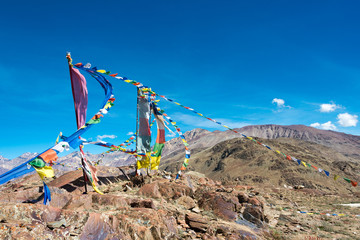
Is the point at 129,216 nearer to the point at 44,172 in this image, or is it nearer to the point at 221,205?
the point at 44,172

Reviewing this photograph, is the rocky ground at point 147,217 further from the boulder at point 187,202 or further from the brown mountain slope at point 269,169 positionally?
the brown mountain slope at point 269,169

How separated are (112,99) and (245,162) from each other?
54.6 metres

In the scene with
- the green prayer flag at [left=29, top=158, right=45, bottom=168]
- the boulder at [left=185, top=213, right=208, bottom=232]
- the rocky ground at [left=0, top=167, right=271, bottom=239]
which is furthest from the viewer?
the boulder at [left=185, top=213, right=208, bottom=232]

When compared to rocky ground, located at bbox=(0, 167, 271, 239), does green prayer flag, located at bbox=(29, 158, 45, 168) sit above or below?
above

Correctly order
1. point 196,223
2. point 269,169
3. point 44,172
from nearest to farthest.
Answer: point 44,172 → point 196,223 → point 269,169

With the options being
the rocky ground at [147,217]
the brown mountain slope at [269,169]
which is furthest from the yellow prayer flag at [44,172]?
the brown mountain slope at [269,169]

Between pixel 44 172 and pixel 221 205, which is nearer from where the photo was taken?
pixel 44 172

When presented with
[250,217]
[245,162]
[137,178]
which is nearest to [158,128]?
[137,178]

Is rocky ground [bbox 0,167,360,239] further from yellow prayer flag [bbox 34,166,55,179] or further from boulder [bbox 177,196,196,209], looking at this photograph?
yellow prayer flag [bbox 34,166,55,179]

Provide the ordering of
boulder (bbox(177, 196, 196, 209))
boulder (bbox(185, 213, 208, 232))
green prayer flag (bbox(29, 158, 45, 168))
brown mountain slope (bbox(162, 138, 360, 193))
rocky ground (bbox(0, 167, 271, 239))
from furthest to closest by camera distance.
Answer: brown mountain slope (bbox(162, 138, 360, 193))
boulder (bbox(177, 196, 196, 209))
boulder (bbox(185, 213, 208, 232))
green prayer flag (bbox(29, 158, 45, 168))
rocky ground (bbox(0, 167, 271, 239))

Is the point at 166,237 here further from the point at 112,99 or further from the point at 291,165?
the point at 291,165

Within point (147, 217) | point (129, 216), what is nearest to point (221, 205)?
point (147, 217)

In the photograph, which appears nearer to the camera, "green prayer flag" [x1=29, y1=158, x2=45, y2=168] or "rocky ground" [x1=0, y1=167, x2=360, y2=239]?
"rocky ground" [x1=0, y1=167, x2=360, y2=239]

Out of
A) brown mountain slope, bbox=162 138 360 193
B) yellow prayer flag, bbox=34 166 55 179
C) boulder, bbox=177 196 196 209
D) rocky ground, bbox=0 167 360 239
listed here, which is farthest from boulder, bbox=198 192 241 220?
brown mountain slope, bbox=162 138 360 193
